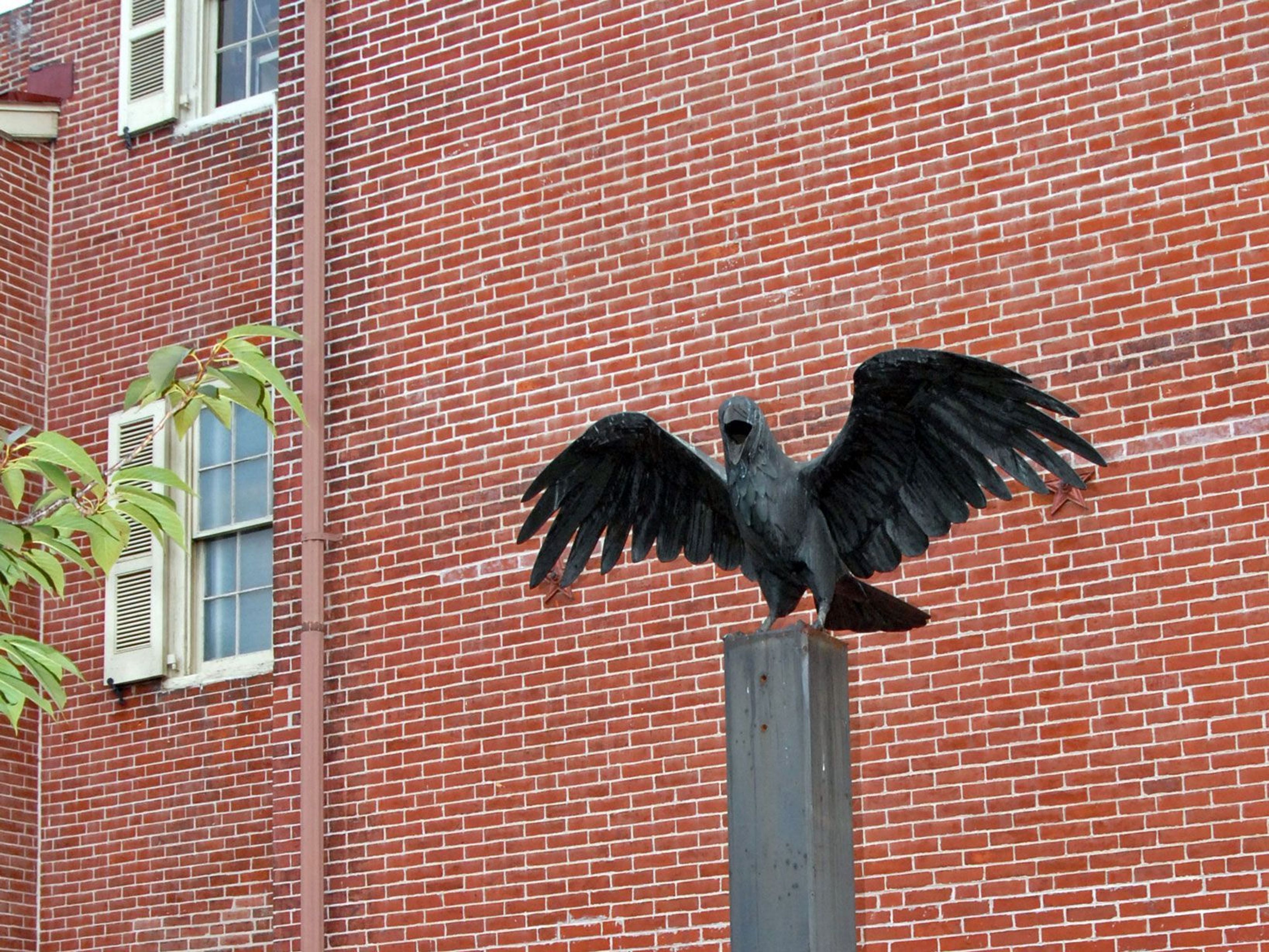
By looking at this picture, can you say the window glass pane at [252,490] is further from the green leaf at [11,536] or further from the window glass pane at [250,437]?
the green leaf at [11,536]

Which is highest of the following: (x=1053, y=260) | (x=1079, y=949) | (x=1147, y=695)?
(x=1053, y=260)

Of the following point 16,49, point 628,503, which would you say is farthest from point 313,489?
point 628,503

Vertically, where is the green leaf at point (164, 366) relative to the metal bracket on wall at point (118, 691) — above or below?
below

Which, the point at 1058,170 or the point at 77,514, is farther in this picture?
the point at 1058,170

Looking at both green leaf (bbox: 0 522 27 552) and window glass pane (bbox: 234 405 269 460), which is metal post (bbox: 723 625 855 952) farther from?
window glass pane (bbox: 234 405 269 460)

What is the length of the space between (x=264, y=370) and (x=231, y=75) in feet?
29.2

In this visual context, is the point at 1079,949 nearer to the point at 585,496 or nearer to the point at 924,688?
the point at 924,688

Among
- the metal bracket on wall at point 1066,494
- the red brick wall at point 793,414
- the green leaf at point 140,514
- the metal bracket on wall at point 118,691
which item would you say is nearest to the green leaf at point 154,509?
the green leaf at point 140,514

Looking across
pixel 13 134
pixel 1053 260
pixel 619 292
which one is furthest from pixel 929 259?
pixel 13 134

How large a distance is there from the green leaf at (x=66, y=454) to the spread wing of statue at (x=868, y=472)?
1965 mm

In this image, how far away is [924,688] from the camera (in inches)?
446

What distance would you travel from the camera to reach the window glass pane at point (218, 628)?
1473 cm

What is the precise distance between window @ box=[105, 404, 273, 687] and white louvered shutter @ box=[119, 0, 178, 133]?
6.68ft

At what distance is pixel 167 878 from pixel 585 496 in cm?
631
